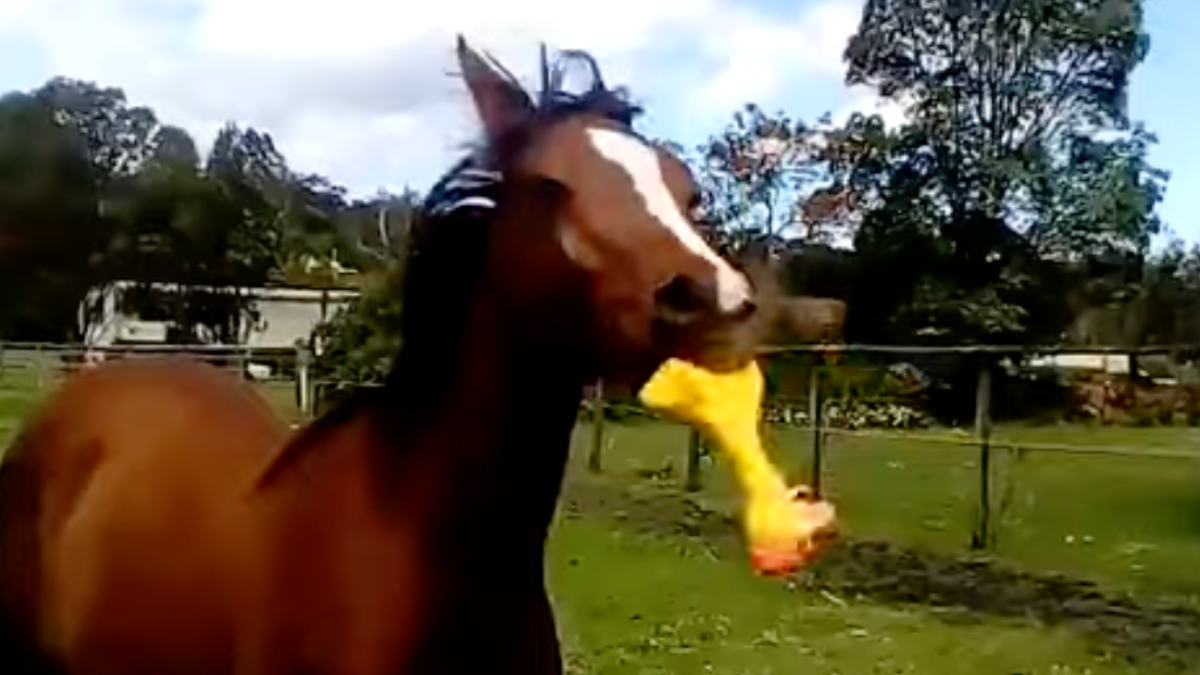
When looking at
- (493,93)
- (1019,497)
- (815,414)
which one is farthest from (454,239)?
(1019,497)

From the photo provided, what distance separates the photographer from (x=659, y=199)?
259 cm

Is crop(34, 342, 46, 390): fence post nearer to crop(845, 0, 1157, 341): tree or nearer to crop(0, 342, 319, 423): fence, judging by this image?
crop(0, 342, 319, 423): fence

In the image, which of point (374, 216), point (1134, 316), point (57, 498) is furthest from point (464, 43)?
point (1134, 316)

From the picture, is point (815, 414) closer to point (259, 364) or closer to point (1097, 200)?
point (259, 364)

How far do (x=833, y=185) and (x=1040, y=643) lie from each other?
2577 centimetres

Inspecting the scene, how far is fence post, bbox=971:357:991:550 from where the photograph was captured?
10984 mm

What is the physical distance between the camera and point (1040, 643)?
25.3 ft

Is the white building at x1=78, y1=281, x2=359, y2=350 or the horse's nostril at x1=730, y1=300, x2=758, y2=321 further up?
the white building at x1=78, y1=281, x2=359, y2=350

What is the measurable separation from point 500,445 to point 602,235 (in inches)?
16.7

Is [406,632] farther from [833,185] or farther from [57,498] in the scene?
[833,185]

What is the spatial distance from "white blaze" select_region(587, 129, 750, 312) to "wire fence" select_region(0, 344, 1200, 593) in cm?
445

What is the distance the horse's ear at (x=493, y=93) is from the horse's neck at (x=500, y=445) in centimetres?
29

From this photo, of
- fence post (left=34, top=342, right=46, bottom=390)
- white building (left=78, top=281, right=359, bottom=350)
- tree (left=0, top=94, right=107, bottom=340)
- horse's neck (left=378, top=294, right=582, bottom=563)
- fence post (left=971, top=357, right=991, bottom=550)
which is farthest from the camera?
fence post (left=34, top=342, right=46, bottom=390)

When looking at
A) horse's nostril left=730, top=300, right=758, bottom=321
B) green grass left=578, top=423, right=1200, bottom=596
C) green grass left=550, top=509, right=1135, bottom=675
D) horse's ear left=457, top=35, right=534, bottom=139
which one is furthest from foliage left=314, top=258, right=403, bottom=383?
green grass left=578, top=423, right=1200, bottom=596
